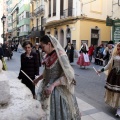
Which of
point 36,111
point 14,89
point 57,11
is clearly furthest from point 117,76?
point 57,11

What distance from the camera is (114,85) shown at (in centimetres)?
502

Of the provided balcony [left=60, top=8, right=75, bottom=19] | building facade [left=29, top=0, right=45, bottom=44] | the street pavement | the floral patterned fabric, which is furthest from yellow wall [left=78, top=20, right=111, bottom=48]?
the floral patterned fabric

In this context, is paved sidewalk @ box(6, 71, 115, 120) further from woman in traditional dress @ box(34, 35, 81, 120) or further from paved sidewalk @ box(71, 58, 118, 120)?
woman in traditional dress @ box(34, 35, 81, 120)

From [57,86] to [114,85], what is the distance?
2.37 metres

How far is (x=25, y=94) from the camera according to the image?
2.17m

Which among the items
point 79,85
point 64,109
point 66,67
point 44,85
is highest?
point 66,67

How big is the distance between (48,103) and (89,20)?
70.3ft

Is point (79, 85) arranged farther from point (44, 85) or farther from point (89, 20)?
point (89, 20)

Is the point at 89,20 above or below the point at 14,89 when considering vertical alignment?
above

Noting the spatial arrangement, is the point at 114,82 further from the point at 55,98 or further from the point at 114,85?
the point at 55,98

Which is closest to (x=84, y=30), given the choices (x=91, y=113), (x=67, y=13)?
(x=67, y=13)

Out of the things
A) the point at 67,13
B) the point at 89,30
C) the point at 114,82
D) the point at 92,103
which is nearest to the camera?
the point at 114,82

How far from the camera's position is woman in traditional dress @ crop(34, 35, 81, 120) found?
2859 mm

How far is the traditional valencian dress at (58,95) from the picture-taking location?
285 centimetres
